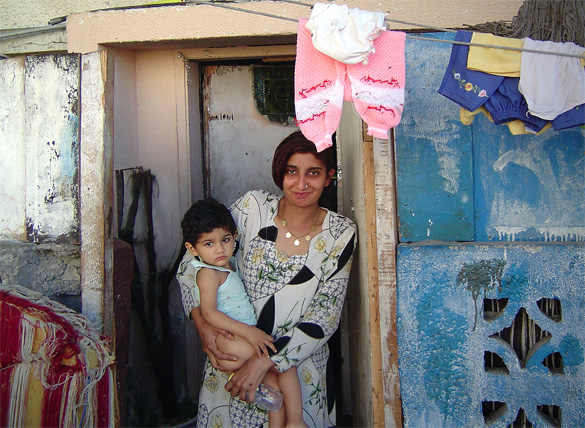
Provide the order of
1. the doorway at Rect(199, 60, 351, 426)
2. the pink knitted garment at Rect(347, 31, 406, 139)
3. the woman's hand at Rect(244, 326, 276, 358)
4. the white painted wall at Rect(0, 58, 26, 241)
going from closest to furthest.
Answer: the pink knitted garment at Rect(347, 31, 406, 139) < the woman's hand at Rect(244, 326, 276, 358) < the white painted wall at Rect(0, 58, 26, 241) < the doorway at Rect(199, 60, 351, 426)

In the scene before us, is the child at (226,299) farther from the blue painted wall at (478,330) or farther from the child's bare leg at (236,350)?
the blue painted wall at (478,330)

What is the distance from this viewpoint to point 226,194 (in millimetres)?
3717

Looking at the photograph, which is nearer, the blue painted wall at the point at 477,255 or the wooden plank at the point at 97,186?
the blue painted wall at the point at 477,255

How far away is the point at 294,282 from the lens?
8.85ft

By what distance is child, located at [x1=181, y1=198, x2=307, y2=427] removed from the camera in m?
2.55

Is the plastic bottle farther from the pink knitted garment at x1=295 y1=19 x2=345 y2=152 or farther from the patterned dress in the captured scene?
the pink knitted garment at x1=295 y1=19 x2=345 y2=152

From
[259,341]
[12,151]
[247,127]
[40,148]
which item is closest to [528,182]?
[259,341]

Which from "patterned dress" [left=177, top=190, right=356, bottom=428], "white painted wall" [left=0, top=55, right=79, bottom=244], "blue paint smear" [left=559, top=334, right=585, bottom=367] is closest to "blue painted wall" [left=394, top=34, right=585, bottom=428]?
"blue paint smear" [left=559, top=334, right=585, bottom=367]

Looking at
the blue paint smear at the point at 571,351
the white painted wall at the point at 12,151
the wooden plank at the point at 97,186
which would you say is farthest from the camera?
the white painted wall at the point at 12,151

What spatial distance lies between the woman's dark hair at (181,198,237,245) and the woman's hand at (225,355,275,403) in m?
0.62

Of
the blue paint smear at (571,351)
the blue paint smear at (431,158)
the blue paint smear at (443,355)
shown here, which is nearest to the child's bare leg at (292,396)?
the blue paint smear at (443,355)

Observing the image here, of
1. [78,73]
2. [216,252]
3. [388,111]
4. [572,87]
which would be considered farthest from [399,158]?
[78,73]

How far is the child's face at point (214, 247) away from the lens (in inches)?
104

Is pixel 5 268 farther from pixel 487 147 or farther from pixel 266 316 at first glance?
pixel 487 147
